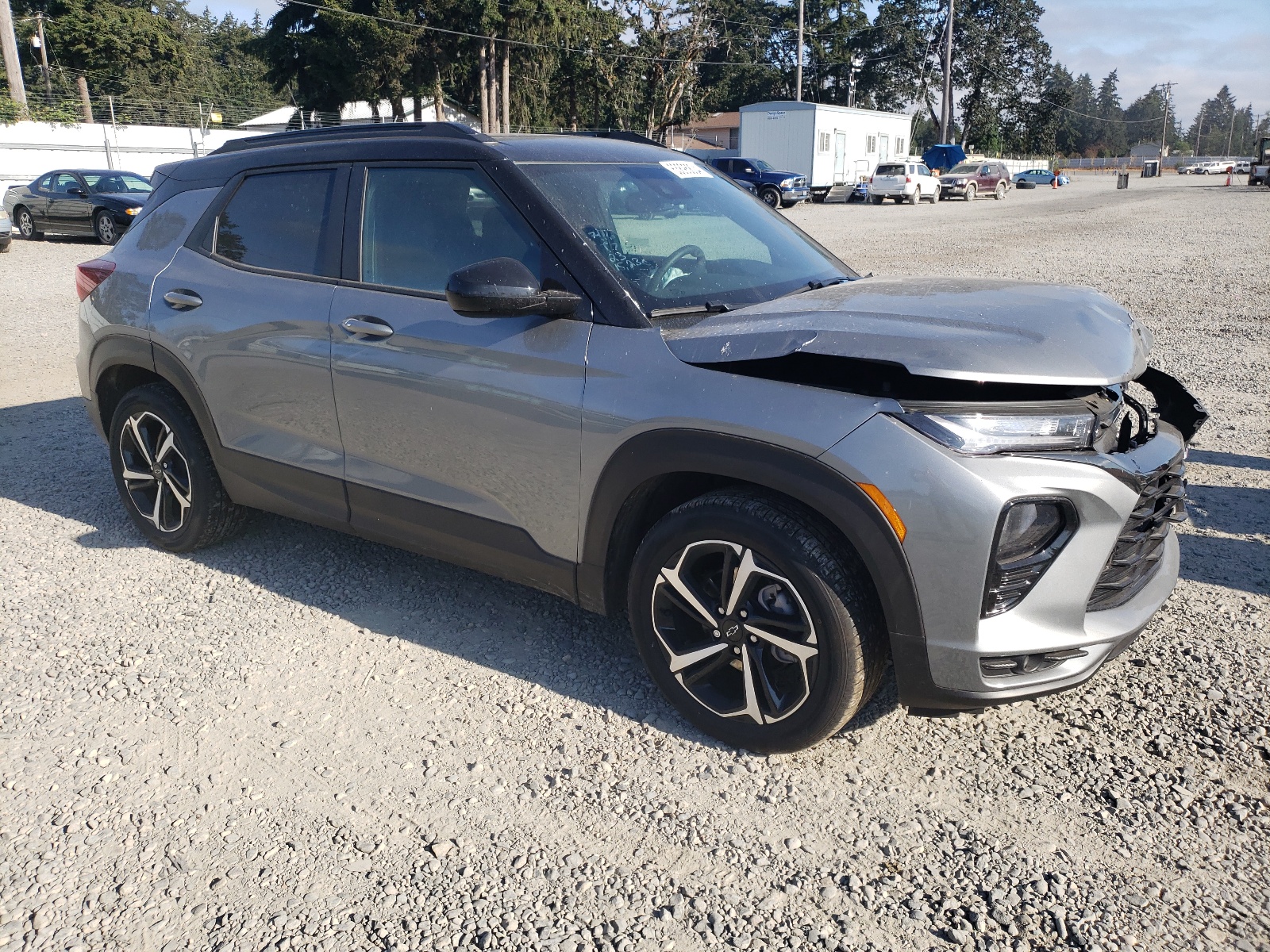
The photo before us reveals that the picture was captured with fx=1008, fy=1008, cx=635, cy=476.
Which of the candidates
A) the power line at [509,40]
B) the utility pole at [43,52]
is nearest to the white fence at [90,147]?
the power line at [509,40]

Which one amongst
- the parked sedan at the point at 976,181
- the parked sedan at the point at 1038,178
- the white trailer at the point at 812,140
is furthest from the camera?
the parked sedan at the point at 1038,178

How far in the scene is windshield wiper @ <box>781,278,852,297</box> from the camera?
3611 millimetres

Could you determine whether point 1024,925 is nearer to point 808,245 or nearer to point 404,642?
point 404,642

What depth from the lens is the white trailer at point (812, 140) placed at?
40.8 meters

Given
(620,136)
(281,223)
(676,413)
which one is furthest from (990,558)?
(281,223)

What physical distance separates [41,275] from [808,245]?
15101 mm

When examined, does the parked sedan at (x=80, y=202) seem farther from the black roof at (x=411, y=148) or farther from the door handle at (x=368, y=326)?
the door handle at (x=368, y=326)

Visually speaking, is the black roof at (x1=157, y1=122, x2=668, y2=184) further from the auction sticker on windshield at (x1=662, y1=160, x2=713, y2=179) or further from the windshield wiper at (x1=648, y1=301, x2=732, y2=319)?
the windshield wiper at (x1=648, y1=301, x2=732, y2=319)

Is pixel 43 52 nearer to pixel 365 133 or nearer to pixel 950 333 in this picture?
pixel 365 133

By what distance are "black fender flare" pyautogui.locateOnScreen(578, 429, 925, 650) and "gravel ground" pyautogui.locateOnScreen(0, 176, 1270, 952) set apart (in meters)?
0.61

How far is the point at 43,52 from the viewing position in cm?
4769

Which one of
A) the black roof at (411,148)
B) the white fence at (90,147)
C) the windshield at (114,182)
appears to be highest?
the white fence at (90,147)

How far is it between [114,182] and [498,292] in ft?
69.2

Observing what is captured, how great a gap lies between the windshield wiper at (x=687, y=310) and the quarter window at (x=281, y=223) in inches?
56.5
